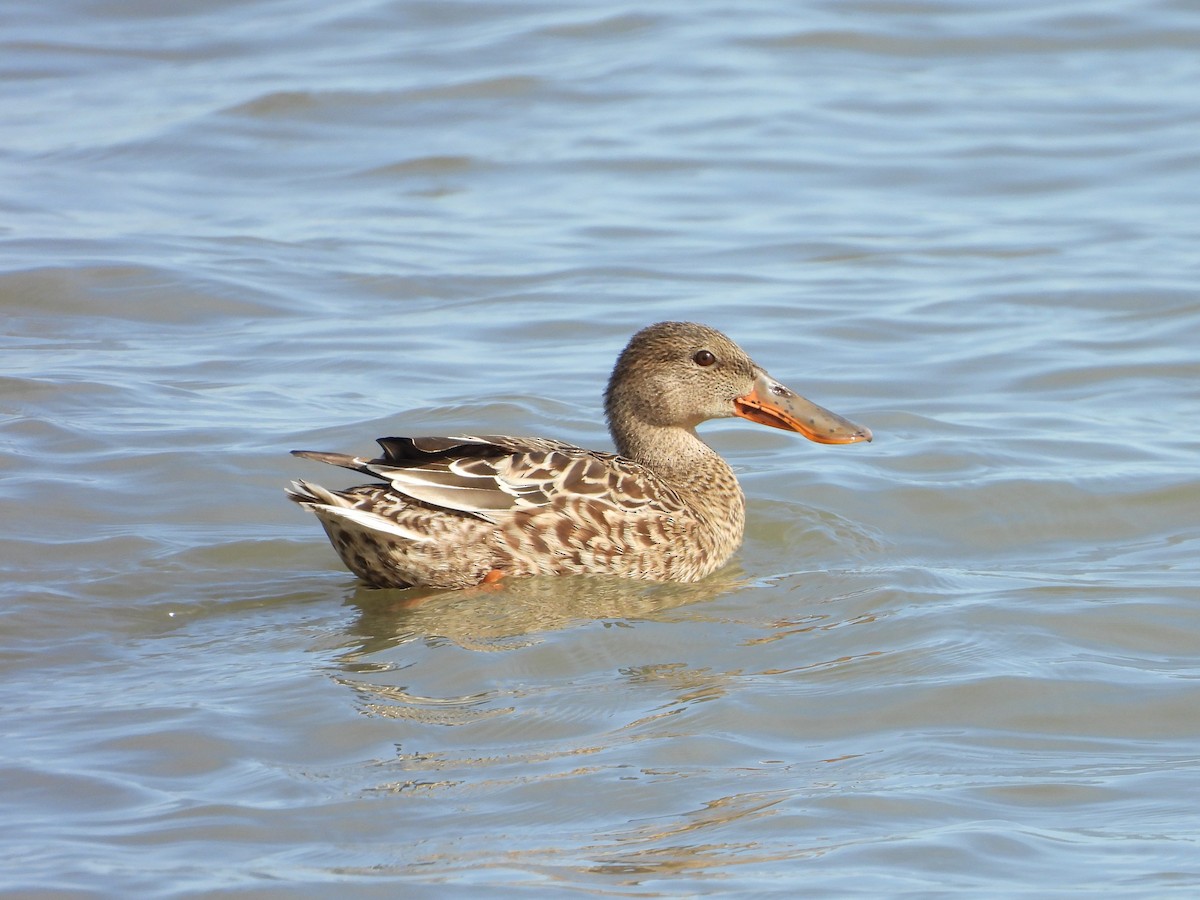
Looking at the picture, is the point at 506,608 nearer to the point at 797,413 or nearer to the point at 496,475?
the point at 496,475

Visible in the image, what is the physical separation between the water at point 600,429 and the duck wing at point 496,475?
0.36m

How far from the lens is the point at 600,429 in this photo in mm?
9547

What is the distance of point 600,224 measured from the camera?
44.2ft

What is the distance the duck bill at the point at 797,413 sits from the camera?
8.29 meters

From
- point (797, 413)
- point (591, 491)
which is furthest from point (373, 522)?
point (797, 413)

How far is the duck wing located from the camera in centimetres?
696

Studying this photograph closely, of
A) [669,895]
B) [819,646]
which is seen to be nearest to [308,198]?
[819,646]

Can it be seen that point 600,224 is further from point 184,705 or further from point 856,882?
point 856,882

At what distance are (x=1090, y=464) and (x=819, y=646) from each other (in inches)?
114

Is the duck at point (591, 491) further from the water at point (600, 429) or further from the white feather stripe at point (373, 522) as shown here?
the water at point (600, 429)

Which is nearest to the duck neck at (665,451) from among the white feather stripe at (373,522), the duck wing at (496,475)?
the duck wing at (496,475)

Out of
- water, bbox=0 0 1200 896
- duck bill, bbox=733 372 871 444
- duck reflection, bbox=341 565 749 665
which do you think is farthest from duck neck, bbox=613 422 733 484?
duck reflection, bbox=341 565 749 665

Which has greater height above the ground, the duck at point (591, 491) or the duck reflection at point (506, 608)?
the duck at point (591, 491)

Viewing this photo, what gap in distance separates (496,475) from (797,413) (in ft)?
5.78
